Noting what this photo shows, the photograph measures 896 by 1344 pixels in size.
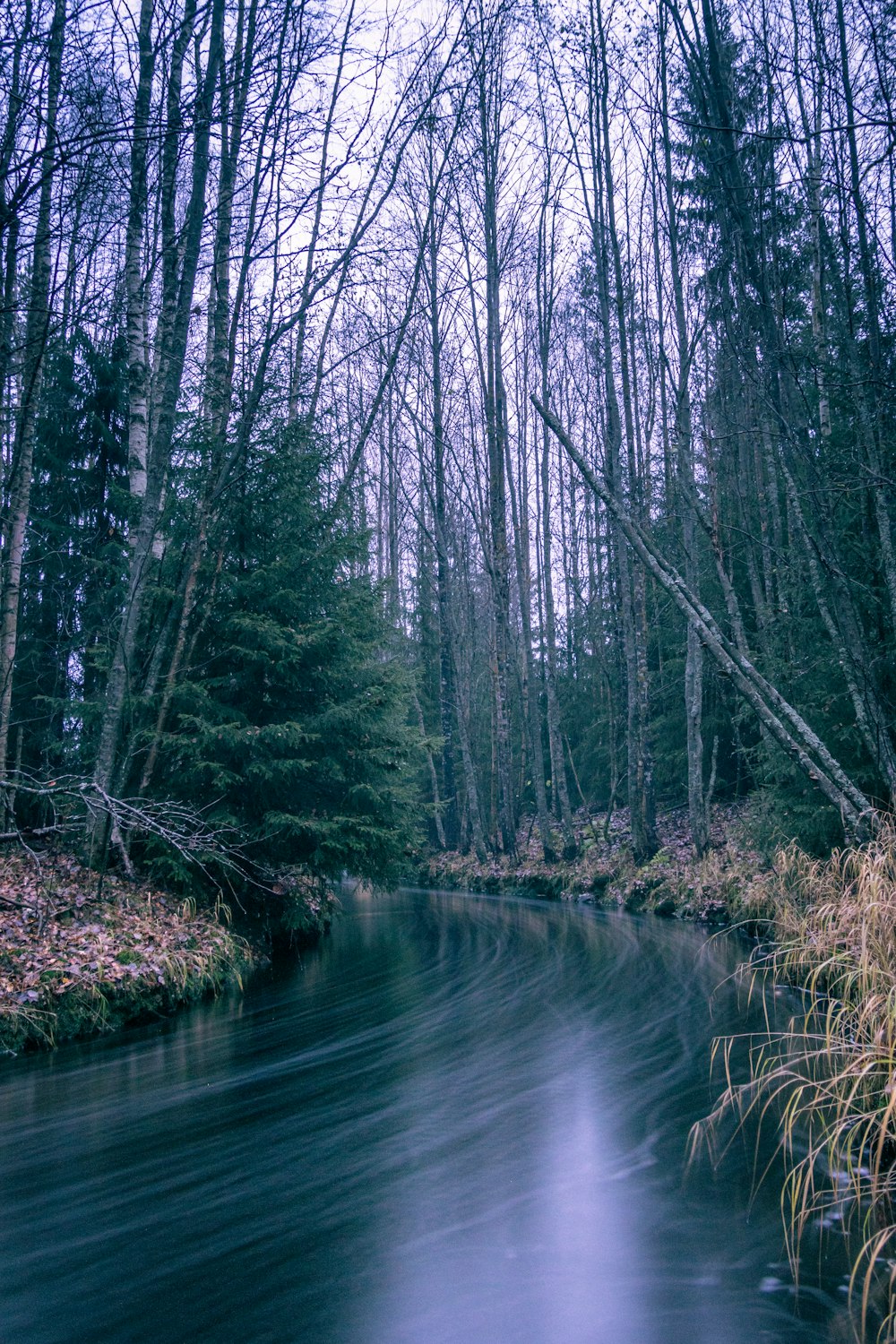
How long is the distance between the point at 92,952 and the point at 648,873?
1004 centimetres

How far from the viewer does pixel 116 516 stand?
13859 millimetres

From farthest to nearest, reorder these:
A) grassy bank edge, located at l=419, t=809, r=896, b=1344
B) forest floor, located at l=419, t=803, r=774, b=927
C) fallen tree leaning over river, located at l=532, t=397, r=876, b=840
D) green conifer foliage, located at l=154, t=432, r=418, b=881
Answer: forest floor, located at l=419, t=803, r=774, b=927
green conifer foliage, located at l=154, t=432, r=418, b=881
fallen tree leaning over river, located at l=532, t=397, r=876, b=840
grassy bank edge, located at l=419, t=809, r=896, b=1344

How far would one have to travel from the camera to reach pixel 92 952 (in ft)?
22.0

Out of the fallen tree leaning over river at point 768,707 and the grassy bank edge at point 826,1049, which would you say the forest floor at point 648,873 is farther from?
the fallen tree leaning over river at point 768,707

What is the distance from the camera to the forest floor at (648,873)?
448 inches

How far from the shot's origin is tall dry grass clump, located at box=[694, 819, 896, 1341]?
9.60ft

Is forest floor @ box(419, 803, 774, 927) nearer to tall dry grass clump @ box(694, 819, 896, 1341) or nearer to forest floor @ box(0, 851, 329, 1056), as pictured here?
tall dry grass clump @ box(694, 819, 896, 1341)

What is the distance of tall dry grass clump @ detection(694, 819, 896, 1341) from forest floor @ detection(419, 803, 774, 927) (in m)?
1.81

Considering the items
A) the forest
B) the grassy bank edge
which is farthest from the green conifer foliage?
the grassy bank edge

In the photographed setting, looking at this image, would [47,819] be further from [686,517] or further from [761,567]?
[761,567]

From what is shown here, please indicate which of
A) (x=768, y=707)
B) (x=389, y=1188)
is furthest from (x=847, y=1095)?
(x=768, y=707)

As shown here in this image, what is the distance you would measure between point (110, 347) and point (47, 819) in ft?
26.6

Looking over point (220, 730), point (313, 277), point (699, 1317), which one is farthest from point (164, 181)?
point (699, 1317)

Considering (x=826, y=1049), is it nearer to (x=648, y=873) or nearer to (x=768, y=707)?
(x=768, y=707)
